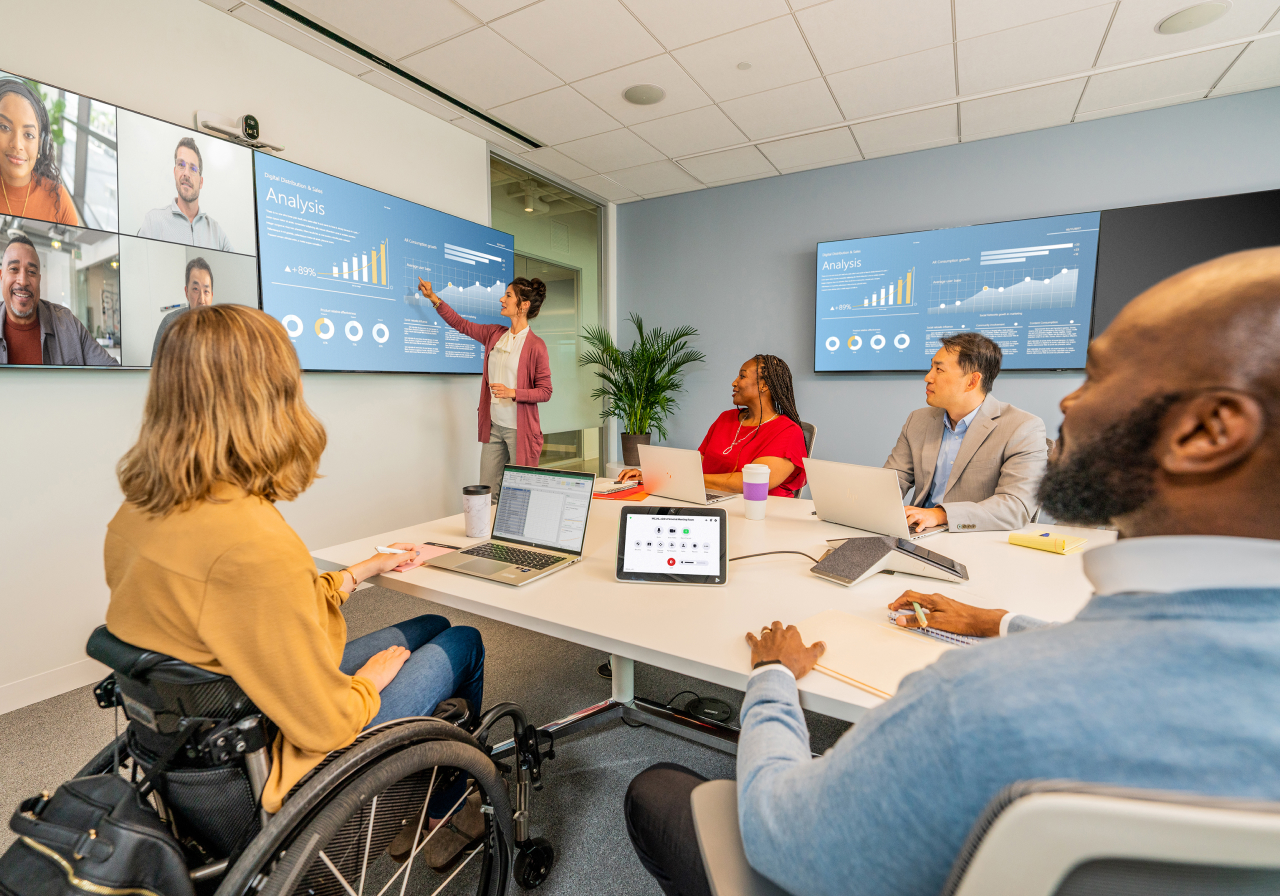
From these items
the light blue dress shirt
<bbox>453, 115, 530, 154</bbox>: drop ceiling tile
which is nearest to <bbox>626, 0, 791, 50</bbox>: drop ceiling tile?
<bbox>453, 115, 530, 154</bbox>: drop ceiling tile

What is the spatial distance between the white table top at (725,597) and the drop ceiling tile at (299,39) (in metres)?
2.63

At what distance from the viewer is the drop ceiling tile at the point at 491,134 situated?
3852mm

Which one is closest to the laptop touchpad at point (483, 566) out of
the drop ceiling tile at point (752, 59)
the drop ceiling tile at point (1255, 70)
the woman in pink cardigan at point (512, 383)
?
the woman in pink cardigan at point (512, 383)

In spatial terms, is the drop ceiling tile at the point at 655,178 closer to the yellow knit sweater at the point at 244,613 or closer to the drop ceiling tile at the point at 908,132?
the drop ceiling tile at the point at 908,132

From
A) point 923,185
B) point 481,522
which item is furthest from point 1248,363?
point 923,185

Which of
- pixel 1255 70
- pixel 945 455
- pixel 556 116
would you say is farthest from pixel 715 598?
pixel 1255 70

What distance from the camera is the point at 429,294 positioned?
145 inches

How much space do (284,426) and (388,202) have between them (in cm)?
290

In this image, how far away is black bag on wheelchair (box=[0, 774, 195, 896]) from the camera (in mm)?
722

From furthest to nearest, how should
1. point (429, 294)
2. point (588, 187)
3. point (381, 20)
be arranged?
point (588, 187), point (429, 294), point (381, 20)

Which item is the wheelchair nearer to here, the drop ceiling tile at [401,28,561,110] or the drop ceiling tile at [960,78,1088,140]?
the drop ceiling tile at [401,28,561,110]

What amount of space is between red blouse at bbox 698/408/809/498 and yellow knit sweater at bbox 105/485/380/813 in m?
2.07

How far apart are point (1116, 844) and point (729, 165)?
192 inches

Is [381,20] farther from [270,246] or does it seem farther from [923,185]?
[923,185]
